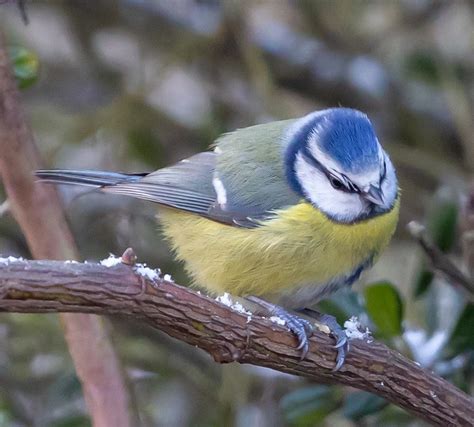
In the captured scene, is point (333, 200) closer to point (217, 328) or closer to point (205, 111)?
point (217, 328)

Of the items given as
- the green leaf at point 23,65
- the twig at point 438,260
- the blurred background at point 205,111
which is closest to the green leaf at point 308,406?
the blurred background at point 205,111

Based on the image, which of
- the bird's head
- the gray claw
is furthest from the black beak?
the gray claw

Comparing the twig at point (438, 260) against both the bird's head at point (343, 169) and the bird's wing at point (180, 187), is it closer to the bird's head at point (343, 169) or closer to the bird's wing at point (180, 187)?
the bird's head at point (343, 169)

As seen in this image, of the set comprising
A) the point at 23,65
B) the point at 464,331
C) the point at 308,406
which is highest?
the point at 23,65

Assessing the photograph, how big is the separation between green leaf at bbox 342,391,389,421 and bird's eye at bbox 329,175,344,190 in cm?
29

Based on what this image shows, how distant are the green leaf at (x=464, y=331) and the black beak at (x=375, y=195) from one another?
18 centimetres

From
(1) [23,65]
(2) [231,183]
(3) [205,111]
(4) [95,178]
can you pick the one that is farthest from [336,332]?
(3) [205,111]

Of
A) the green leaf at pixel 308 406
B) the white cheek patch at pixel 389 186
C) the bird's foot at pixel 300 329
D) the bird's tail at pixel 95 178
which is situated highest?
the white cheek patch at pixel 389 186

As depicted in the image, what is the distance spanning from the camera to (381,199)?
50.9 inches

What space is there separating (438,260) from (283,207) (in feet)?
0.78

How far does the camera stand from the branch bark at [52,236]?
1.17m

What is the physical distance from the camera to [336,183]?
1.33 meters

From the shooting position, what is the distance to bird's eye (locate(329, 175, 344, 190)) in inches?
51.9

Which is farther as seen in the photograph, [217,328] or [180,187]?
[180,187]
